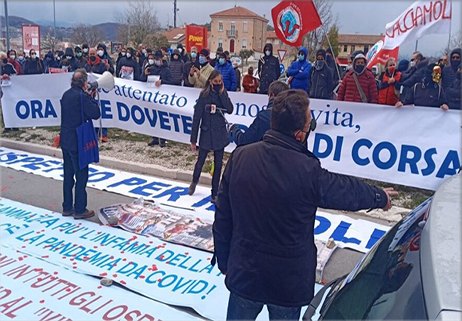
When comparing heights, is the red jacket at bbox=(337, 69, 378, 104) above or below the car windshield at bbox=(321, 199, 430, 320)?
above

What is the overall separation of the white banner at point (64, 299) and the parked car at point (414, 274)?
2.04m

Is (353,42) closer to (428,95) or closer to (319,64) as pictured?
(319,64)

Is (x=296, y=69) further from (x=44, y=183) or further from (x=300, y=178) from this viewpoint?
(x=300, y=178)

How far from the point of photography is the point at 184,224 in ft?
18.6

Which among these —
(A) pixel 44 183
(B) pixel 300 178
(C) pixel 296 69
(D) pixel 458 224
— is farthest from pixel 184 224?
(C) pixel 296 69

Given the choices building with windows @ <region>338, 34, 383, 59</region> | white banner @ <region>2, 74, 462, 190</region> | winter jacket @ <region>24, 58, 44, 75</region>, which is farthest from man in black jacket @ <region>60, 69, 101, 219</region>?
building with windows @ <region>338, 34, 383, 59</region>

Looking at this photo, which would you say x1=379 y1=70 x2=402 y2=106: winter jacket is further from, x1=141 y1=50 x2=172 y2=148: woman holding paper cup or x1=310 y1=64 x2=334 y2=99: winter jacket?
x1=141 y1=50 x2=172 y2=148: woman holding paper cup

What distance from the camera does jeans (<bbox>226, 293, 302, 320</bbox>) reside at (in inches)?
101

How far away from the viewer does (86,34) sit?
57.3 meters

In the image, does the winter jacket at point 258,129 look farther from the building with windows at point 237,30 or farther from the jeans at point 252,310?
the building with windows at point 237,30

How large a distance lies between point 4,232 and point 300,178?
4.28 m

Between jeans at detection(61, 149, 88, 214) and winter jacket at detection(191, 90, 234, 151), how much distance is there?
170 cm

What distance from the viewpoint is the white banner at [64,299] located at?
373 cm

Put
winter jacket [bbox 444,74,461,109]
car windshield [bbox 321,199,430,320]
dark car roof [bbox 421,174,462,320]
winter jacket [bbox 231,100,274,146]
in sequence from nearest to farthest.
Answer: dark car roof [bbox 421,174,462,320], car windshield [bbox 321,199,430,320], winter jacket [bbox 231,100,274,146], winter jacket [bbox 444,74,461,109]
